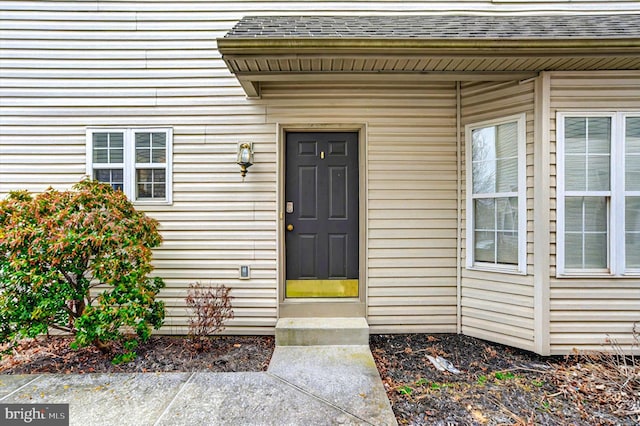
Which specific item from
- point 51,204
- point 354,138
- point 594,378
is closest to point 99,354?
point 51,204

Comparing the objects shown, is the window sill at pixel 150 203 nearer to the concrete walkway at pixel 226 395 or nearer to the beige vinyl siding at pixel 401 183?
the beige vinyl siding at pixel 401 183

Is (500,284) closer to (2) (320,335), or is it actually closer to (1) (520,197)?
(1) (520,197)

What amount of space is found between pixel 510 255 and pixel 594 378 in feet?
3.95

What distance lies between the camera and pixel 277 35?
2826 millimetres

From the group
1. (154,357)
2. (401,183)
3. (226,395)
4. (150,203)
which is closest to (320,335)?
(226,395)

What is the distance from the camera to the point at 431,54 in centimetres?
281

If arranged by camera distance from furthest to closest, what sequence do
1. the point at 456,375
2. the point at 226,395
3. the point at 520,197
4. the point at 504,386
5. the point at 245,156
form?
the point at 245,156
the point at 520,197
the point at 456,375
the point at 504,386
the point at 226,395

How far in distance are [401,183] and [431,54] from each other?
1358mm

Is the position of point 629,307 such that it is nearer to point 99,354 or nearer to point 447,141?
point 447,141

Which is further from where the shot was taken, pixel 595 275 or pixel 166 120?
pixel 166 120

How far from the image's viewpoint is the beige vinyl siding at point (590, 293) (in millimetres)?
3068

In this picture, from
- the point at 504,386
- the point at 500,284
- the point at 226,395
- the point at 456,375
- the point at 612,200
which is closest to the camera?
the point at 226,395

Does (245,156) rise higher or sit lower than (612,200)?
higher

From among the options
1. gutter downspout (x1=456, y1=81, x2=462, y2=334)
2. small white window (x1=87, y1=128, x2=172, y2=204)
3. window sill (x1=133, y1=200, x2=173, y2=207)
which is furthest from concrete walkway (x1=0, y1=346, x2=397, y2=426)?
small white window (x1=87, y1=128, x2=172, y2=204)
